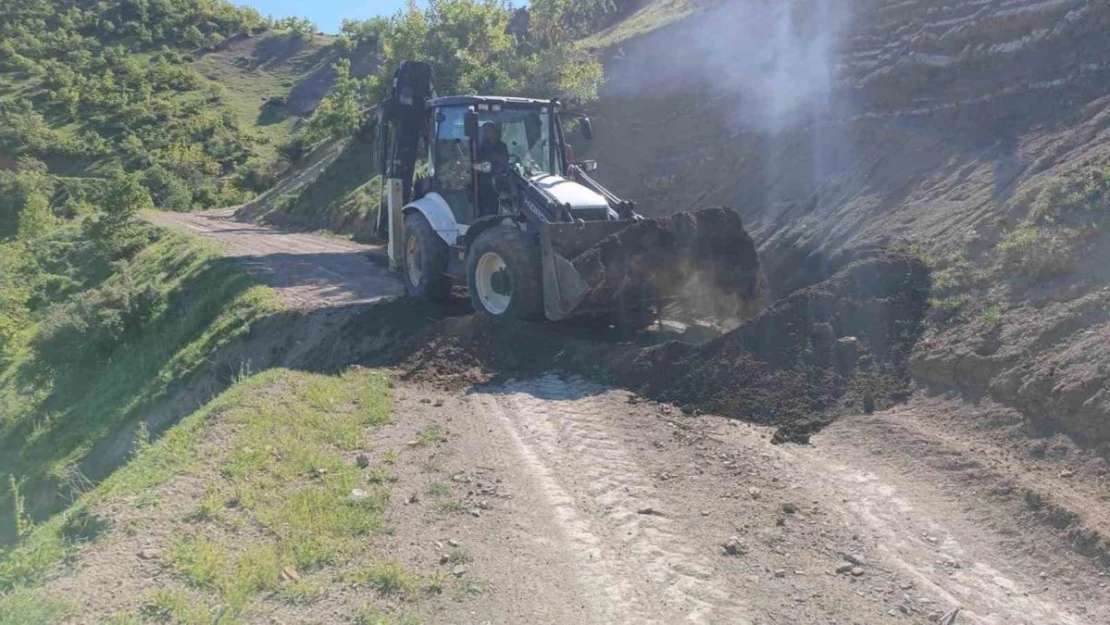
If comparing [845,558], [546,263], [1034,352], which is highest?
[546,263]

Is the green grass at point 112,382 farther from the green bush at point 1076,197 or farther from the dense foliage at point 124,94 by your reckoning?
the dense foliage at point 124,94

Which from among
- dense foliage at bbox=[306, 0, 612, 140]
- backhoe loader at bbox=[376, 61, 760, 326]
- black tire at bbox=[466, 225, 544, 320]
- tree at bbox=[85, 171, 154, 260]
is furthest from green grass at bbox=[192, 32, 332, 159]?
black tire at bbox=[466, 225, 544, 320]

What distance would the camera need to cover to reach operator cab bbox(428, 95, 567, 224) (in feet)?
40.9

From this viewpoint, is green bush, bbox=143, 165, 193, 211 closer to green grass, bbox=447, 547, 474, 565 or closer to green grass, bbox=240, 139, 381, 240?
green grass, bbox=240, 139, 381, 240

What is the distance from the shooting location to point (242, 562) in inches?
219

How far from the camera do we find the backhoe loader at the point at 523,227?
10.8 meters

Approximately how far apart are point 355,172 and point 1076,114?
2680cm

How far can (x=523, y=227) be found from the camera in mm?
11852

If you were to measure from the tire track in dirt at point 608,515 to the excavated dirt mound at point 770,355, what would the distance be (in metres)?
0.82

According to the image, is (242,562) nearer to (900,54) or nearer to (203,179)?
(900,54)

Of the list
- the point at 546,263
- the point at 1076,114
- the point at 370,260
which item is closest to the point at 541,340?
the point at 546,263

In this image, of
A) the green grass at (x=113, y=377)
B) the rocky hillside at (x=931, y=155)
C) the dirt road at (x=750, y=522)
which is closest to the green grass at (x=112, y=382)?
the green grass at (x=113, y=377)

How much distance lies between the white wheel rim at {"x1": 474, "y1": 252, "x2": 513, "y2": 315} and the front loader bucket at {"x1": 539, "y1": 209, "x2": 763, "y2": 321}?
924 millimetres

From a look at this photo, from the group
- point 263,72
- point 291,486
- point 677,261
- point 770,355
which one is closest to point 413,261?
point 677,261
